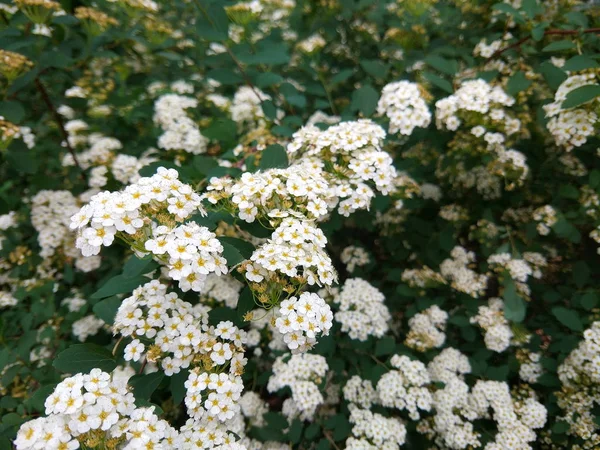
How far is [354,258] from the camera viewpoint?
3070mm

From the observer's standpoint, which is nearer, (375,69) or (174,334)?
(174,334)

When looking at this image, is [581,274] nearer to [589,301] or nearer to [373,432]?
[589,301]

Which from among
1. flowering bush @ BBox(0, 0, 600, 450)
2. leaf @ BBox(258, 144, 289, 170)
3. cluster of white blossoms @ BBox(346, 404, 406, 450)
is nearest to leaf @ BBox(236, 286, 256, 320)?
flowering bush @ BBox(0, 0, 600, 450)

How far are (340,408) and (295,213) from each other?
1.57 m

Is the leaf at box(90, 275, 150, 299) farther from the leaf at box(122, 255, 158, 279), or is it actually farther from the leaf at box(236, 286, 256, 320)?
the leaf at box(236, 286, 256, 320)

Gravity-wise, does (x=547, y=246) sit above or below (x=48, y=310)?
above

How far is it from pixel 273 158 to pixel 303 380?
1291 mm

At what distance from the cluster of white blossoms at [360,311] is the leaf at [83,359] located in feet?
4.32

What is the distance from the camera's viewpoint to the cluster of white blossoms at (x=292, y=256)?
59.1 inches

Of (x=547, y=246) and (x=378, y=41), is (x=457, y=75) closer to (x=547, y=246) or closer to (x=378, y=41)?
(x=378, y=41)

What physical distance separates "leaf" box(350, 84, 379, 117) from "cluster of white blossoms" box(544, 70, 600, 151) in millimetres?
1052

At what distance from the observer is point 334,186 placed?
197cm

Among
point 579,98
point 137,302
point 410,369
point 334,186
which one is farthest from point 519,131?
point 137,302

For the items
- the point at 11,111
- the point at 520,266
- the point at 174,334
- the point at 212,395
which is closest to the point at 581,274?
the point at 520,266
